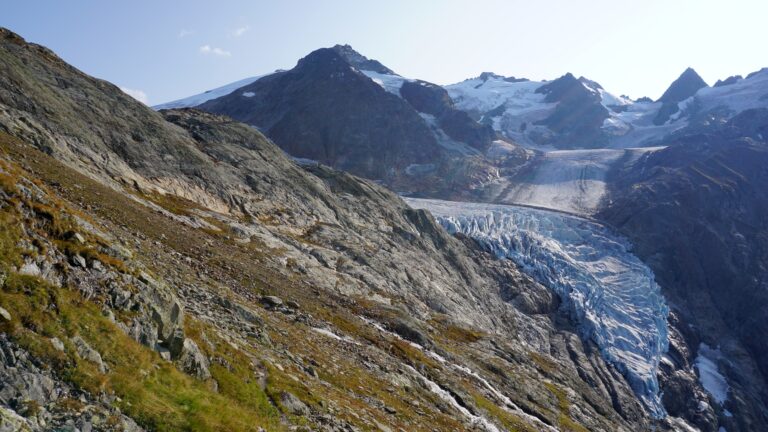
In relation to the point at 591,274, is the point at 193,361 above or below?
above

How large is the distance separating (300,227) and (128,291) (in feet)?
207

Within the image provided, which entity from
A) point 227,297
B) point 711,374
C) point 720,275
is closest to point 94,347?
point 227,297

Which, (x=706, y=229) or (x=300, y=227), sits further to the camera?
(x=706, y=229)

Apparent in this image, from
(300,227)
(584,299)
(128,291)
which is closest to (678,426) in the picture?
(584,299)

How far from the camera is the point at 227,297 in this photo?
32188 millimetres

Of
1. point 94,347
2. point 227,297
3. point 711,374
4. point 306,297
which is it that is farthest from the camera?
point 711,374

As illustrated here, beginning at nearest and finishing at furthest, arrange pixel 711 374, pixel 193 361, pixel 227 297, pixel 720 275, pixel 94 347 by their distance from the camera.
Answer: pixel 94 347
pixel 193 361
pixel 227 297
pixel 711 374
pixel 720 275

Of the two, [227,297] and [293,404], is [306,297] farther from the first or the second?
[293,404]

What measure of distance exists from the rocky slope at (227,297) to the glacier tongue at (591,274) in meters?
8.90

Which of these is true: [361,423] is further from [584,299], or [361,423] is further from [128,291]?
[584,299]

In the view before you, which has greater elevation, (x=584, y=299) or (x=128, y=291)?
(x=128, y=291)

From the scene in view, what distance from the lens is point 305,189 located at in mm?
94375

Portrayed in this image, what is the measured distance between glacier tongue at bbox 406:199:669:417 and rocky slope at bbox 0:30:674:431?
8896 millimetres

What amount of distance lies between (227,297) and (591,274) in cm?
13703
